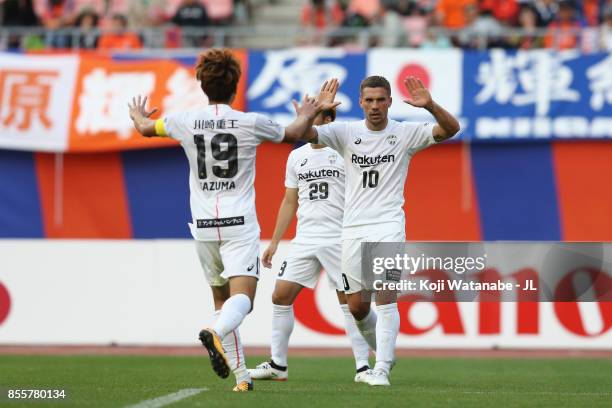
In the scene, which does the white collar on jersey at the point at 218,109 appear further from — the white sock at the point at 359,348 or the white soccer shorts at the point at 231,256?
the white sock at the point at 359,348

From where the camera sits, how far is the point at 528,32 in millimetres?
19094

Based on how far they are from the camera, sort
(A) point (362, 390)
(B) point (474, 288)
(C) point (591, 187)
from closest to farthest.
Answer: (A) point (362, 390), (B) point (474, 288), (C) point (591, 187)

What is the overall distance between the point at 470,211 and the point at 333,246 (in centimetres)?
867

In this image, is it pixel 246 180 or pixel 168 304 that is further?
pixel 168 304

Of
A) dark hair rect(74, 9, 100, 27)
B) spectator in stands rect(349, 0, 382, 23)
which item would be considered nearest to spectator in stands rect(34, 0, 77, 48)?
dark hair rect(74, 9, 100, 27)

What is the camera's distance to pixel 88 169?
19.7 meters

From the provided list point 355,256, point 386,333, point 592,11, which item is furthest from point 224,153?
point 592,11

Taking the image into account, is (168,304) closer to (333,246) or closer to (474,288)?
(474,288)

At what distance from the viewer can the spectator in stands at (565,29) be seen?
19.1 m

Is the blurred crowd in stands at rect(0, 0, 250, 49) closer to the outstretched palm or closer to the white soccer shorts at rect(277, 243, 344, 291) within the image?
the white soccer shorts at rect(277, 243, 344, 291)

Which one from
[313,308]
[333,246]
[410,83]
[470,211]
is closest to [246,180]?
[410,83]

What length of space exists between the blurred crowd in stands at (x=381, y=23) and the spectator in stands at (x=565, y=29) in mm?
15

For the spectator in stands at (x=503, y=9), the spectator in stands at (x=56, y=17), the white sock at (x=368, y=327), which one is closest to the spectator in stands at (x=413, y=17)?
the spectator in stands at (x=503, y=9)

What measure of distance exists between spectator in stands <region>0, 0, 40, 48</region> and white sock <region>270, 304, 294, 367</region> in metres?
11.0
